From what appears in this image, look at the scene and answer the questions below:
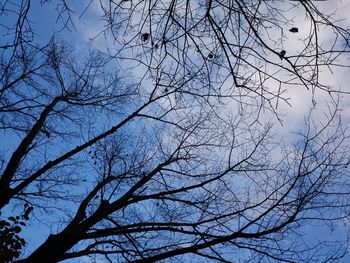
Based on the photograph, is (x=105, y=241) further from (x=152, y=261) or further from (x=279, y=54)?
(x=279, y=54)

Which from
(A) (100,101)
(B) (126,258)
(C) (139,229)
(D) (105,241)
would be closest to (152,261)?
(C) (139,229)

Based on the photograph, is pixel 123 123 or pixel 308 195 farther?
pixel 123 123

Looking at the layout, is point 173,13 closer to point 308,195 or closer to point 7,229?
point 308,195

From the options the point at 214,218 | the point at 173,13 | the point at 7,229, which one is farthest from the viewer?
the point at 7,229

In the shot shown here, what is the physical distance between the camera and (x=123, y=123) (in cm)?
652

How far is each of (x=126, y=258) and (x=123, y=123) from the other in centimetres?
225

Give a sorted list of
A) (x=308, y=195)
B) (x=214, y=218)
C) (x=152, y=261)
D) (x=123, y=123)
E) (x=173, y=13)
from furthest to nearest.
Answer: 1. (x=123, y=123)
2. (x=214, y=218)
3. (x=308, y=195)
4. (x=152, y=261)
5. (x=173, y=13)

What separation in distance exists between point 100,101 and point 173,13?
523cm

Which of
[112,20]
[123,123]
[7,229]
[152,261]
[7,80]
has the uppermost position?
[7,80]

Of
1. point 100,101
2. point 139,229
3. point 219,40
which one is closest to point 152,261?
point 139,229

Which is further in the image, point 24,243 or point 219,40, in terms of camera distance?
point 24,243

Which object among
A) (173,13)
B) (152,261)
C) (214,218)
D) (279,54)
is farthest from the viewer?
(214,218)

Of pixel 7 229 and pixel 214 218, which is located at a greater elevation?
pixel 214 218

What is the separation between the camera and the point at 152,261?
14.9 feet
